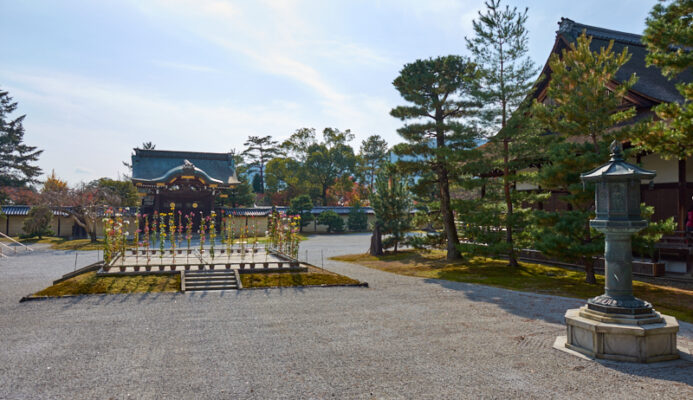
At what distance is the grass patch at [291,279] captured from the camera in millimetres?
12242

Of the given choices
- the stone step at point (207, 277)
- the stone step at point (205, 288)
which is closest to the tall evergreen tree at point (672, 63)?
the stone step at point (205, 288)

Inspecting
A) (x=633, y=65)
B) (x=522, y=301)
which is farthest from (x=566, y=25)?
(x=522, y=301)

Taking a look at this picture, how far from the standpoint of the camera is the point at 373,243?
72.0 ft

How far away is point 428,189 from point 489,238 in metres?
4.18

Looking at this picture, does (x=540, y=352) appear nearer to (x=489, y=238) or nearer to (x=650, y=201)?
(x=489, y=238)

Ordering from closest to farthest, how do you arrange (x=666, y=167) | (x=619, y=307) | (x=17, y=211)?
(x=619, y=307) → (x=666, y=167) → (x=17, y=211)

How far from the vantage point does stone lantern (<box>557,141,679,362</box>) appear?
6020mm

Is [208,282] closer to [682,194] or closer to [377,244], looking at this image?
[377,244]

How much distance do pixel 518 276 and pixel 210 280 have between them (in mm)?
10197

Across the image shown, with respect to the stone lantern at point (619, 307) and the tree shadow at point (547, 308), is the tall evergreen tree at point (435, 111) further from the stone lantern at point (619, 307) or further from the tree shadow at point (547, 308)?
the stone lantern at point (619, 307)

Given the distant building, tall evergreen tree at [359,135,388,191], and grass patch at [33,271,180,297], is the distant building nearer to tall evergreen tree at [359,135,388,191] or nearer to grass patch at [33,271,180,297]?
grass patch at [33,271,180,297]

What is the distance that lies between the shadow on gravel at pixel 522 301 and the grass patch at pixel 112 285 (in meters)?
8.16

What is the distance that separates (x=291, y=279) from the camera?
1280cm

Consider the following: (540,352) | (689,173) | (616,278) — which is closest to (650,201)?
(689,173)
